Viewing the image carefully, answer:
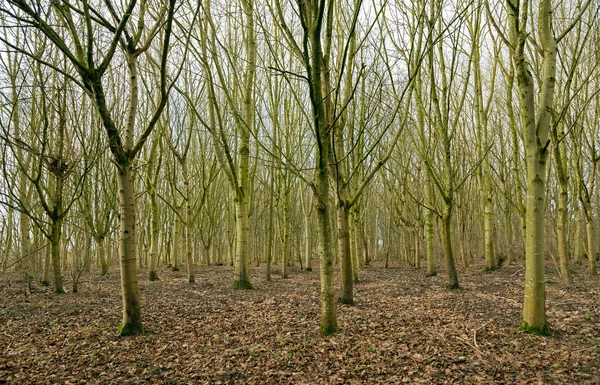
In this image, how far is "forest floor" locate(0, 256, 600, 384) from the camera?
11.4 ft

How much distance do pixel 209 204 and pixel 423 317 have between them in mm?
13762

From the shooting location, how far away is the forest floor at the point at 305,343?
348 centimetres

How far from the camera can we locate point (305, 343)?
14.2 ft

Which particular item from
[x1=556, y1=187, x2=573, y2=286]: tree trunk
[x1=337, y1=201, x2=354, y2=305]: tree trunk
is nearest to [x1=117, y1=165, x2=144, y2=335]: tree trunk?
[x1=337, y1=201, x2=354, y2=305]: tree trunk

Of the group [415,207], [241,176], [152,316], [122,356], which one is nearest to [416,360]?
[122,356]

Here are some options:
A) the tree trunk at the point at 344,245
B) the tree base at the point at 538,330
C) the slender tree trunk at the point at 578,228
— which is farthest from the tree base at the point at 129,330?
the slender tree trunk at the point at 578,228

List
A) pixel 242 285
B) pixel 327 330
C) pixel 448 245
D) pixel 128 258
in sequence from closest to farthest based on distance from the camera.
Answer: pixel 327 330, pixel 128 258, pixel 448 245, pixel 242 285

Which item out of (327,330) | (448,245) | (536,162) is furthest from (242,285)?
(536,162)

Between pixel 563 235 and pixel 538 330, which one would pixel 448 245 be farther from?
pixel 538 330

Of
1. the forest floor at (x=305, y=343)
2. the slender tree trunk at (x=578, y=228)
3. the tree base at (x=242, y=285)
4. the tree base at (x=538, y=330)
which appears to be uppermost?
the slender tree trunk at (x=578, y=228)

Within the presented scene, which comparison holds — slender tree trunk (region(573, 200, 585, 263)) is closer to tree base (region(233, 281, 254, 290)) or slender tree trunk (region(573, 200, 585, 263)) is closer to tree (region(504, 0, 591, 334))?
tree (region(504, 0, 591, 334))

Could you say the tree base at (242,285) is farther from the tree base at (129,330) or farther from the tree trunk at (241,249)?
the tree base at (129,330)

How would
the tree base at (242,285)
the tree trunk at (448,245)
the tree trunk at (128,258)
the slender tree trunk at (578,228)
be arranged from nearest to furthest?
1. the tree trunk at (128,258)
2. the tree trunk at (448,245)
3. the tree base at (242,285)
4. the slender tree trunk at (578,228)

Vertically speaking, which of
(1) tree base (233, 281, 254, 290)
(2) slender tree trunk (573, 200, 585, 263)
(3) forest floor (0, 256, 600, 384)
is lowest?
(1) tree base (233, 281, 254, 290)
